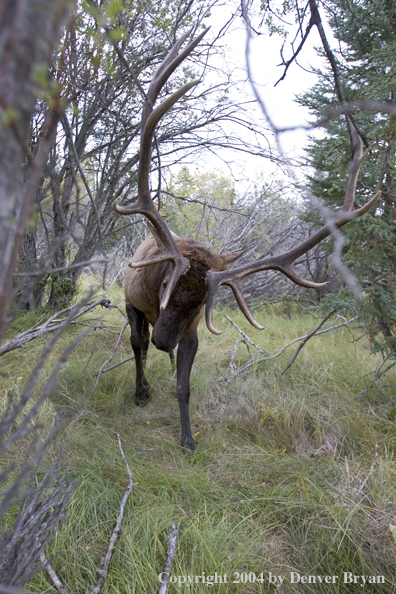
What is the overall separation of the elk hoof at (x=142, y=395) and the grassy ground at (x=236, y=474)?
Result: 4.5 inches

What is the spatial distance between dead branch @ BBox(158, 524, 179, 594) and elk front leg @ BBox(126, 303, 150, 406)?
2.09 m

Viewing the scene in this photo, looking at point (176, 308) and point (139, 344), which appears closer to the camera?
point (176, 308)

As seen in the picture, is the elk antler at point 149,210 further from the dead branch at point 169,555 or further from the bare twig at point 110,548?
the dead branch at point 169,555

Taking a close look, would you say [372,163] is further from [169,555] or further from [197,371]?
[169,555]

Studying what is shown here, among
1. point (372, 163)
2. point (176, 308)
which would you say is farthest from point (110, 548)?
point (372, 163)

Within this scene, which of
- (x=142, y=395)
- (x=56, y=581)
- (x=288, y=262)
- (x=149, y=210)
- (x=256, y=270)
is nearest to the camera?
(x=56, y=581)

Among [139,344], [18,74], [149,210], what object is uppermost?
[149,210]

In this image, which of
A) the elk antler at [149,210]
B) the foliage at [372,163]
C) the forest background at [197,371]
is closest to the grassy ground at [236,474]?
the forest background at [197,371]

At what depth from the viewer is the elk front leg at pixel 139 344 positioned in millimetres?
4418

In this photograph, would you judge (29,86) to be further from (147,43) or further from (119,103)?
(147,43)

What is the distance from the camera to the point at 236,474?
3.08m

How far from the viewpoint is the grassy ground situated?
2.19 metres

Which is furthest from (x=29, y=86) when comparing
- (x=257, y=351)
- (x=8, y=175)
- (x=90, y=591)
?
(x=257, y=351)

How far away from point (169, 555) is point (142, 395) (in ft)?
7.56
